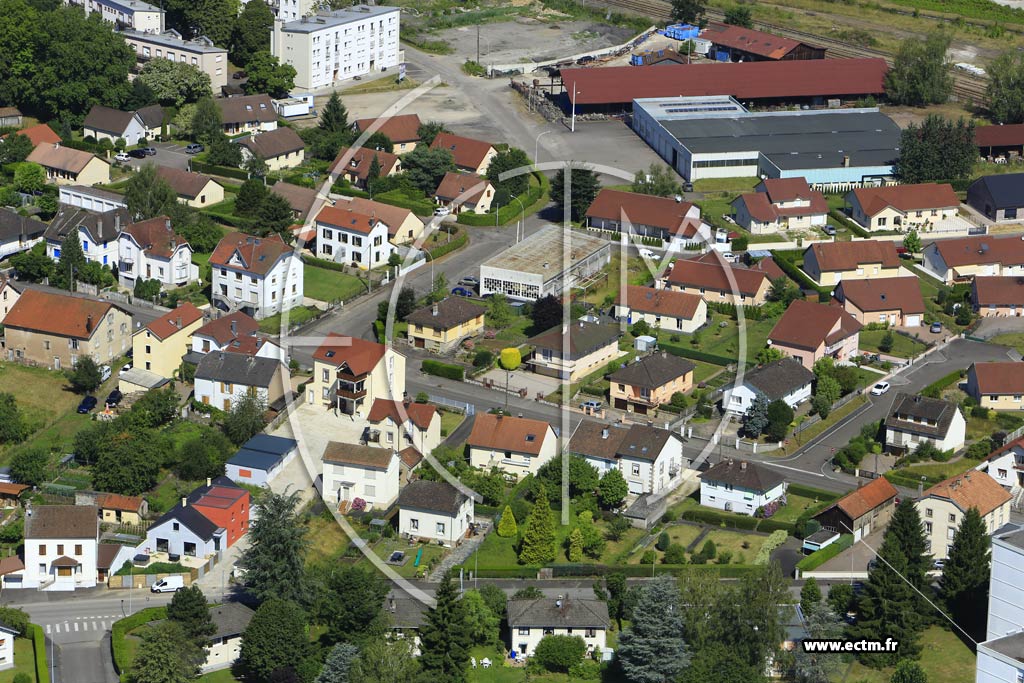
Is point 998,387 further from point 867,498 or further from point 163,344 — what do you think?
point 163,344

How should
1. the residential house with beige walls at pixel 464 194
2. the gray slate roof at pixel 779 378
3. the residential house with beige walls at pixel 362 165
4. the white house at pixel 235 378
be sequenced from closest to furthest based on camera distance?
the white house at pixel 235 378 < the gray slate roof at pixel 779 378 < the residential house with beige walls at pixel 464 194 < the residential house with beige walls at pixel 362 165

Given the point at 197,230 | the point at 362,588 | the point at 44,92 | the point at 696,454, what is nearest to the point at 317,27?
the point at 44,92

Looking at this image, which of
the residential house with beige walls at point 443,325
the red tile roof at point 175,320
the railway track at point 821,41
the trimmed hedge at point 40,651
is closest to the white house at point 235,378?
the red tile roof at point 175,320

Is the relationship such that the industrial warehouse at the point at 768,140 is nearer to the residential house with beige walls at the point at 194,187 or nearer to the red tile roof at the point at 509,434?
the residential house with beige walls at the point at 194,187

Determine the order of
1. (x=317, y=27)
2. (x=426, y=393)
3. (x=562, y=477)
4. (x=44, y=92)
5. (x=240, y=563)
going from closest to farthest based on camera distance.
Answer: (x=240, y=563)
(x=562, y=477)
(x=426, y=393)
(x=44, y=92)
(x=317, y=27)

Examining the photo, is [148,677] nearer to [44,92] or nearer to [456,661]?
[456,661]

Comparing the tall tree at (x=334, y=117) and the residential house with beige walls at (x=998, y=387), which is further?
the tall tree at (x=334, y=117)
